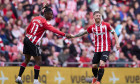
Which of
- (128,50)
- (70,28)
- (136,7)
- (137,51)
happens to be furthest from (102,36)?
(136,7)

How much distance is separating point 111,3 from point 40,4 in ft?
13.5

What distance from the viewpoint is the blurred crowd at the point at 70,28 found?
14.9m

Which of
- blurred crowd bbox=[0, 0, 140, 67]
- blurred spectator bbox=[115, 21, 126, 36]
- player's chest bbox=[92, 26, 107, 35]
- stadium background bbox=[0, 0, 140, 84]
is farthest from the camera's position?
blurred spectator bbox=[115, 21, 126, 36]

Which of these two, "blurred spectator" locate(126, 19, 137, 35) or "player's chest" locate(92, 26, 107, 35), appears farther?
"blurred spectator" locate(126, 19, 137, 35)

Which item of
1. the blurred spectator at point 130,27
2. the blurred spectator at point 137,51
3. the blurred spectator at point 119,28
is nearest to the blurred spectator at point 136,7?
the blurred spectator at point 130,27

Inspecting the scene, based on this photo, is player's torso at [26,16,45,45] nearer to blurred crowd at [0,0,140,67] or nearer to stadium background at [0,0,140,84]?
stadium background at [0,0,140,84]

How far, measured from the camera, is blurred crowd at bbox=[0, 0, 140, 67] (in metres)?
14.9

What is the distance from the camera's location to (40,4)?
16.6 metres

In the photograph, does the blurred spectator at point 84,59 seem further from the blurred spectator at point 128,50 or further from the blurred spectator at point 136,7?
the blurred spectator at point 136,7

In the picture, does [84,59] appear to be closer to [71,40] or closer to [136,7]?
[71,40]

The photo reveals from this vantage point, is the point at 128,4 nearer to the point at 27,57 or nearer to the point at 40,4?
the point at 40,4

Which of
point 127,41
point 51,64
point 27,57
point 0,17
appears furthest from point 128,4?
point 27,57

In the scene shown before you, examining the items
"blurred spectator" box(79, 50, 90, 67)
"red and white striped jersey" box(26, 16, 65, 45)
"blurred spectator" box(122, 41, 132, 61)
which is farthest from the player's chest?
"blurred spectator" box(122, 41, 132, 61)

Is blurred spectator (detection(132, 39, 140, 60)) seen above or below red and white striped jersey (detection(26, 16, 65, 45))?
below
